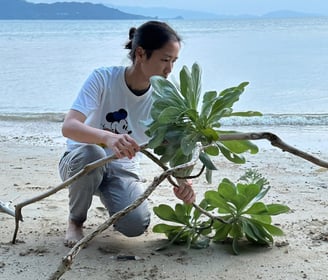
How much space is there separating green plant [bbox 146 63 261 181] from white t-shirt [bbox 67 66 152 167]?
1.39 ft

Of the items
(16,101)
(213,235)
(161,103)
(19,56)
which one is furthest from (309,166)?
(19,56)

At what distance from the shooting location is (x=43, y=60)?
16953 millimetres

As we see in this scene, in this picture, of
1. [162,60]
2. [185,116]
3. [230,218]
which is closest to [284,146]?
[185,116]

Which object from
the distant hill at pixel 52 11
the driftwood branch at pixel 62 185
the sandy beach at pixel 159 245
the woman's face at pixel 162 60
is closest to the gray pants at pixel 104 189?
the sandy beach at pixel 159 245

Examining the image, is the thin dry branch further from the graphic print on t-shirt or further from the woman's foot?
→ the woman's foot

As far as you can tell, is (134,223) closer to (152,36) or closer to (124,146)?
(124,146)

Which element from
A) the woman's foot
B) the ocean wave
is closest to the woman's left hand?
the woman's foot

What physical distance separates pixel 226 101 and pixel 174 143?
0.78 feet

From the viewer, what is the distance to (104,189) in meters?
2.76

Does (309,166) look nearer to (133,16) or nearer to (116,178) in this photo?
(116,178)

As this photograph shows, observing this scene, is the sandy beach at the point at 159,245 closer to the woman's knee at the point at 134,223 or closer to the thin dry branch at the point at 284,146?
the woman's knee at the point at 134,223

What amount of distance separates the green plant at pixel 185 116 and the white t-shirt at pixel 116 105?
42cm

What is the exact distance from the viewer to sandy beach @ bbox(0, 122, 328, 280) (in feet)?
7.73

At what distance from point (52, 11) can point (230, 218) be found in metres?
64.8
